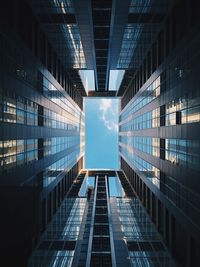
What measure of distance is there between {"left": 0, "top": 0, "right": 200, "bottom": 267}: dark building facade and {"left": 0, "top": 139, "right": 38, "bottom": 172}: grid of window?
0.10m

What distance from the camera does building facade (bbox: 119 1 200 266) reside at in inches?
1017

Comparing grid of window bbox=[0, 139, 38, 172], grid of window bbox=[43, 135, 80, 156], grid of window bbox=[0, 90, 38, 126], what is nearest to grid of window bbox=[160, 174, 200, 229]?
grid of window bbox=[0, 139, 38, 172]

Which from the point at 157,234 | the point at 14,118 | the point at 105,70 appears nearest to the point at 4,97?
the point at 14,118

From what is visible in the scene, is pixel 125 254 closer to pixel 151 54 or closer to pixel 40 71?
pixel 40 71

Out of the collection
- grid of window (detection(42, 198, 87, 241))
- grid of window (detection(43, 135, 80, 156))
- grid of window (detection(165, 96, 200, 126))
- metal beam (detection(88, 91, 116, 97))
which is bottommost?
grid of window (detection(42, 198, 87, 241))

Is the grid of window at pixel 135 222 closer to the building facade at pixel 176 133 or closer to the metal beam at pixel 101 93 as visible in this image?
the building facade at pixel 176 133

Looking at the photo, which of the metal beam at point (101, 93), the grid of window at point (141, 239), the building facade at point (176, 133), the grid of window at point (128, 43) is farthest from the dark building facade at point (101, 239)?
the metal beam at point (101, 93)

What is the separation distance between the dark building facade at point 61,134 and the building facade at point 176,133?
123mm

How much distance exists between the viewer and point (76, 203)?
6097 centimetres

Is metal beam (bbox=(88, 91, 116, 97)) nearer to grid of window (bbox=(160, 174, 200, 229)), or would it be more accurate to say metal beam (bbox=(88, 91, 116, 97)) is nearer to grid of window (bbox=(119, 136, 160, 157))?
grid of window (bbox=(119, 136, 160, 157))

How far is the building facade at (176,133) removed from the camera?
2583 centimetres

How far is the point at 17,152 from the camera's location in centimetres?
2920

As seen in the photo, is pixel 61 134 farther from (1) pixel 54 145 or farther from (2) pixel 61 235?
(2) pixel 61 235

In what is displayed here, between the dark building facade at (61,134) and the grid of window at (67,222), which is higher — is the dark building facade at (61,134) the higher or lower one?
the higher one
